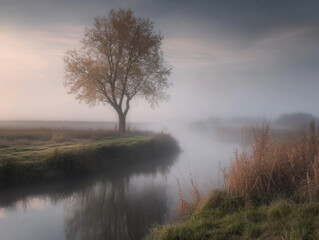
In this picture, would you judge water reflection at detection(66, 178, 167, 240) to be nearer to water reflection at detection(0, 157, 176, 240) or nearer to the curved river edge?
water reflection at detection(0, 157, 176, 240)

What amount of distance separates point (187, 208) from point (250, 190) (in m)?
1.70

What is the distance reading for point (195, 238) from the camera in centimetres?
503

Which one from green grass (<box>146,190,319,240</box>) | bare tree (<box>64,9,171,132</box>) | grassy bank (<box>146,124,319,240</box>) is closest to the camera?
green grass (<box>146,190,319,240</box>)

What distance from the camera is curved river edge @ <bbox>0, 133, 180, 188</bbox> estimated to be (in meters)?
10.8

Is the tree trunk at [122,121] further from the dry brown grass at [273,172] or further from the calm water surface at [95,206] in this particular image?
the dry brown grass at [273,172]

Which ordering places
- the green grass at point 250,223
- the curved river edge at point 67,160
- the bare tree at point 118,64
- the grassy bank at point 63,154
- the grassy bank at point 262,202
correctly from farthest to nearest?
1. the bare tree at point 118,64
2. the grassy bank at point 63,154
3. the curved river edge at point 67,160
4. the grassy bank at point 262,202
5. the green grass at point 250,223

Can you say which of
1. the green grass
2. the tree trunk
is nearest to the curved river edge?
the tree trunk

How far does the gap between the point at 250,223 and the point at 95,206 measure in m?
5.42

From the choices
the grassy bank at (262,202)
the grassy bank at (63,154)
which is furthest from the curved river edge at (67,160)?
the grassy bank at (262,202)

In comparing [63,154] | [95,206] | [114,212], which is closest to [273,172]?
[114,212]

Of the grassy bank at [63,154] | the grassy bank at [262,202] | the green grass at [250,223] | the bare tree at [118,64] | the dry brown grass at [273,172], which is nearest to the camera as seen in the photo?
the green grass at [250,223]

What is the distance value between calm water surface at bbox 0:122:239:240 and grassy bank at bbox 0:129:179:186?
0.65 m

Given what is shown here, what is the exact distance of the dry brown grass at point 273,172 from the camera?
271 inches

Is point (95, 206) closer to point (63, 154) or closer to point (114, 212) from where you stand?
point (114, 212)
